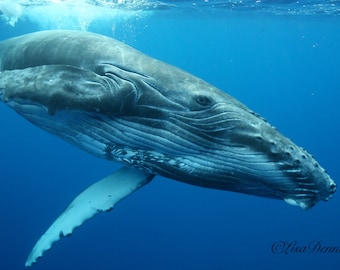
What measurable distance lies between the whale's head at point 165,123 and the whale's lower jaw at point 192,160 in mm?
13

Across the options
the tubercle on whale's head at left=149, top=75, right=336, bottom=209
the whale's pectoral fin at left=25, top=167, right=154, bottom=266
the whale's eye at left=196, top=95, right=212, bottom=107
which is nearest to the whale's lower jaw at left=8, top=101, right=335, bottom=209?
the tubercle on whale's head at left=149, top=75, right=336, bottom=209

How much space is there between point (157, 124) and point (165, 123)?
0.10 m

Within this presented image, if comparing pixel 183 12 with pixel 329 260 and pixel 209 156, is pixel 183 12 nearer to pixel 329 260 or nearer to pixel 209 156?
pixel 329 260

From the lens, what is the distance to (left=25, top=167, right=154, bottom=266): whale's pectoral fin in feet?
17.1

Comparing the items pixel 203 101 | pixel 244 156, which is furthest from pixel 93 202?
pixel 244 156

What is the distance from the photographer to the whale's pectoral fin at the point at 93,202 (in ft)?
17.1

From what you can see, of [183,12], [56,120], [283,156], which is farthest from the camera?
[183,12]

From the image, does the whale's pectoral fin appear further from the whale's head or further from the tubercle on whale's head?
the tubercle on whale's head

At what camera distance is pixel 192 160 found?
454cm

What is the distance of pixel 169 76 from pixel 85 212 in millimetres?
2345

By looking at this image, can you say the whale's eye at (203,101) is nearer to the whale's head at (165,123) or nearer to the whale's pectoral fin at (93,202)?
the whale's head at (165,123)

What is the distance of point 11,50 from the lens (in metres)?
6.19

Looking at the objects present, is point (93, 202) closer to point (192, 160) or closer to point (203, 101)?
point (192, 160)

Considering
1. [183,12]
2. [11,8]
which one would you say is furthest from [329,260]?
[11,8]
